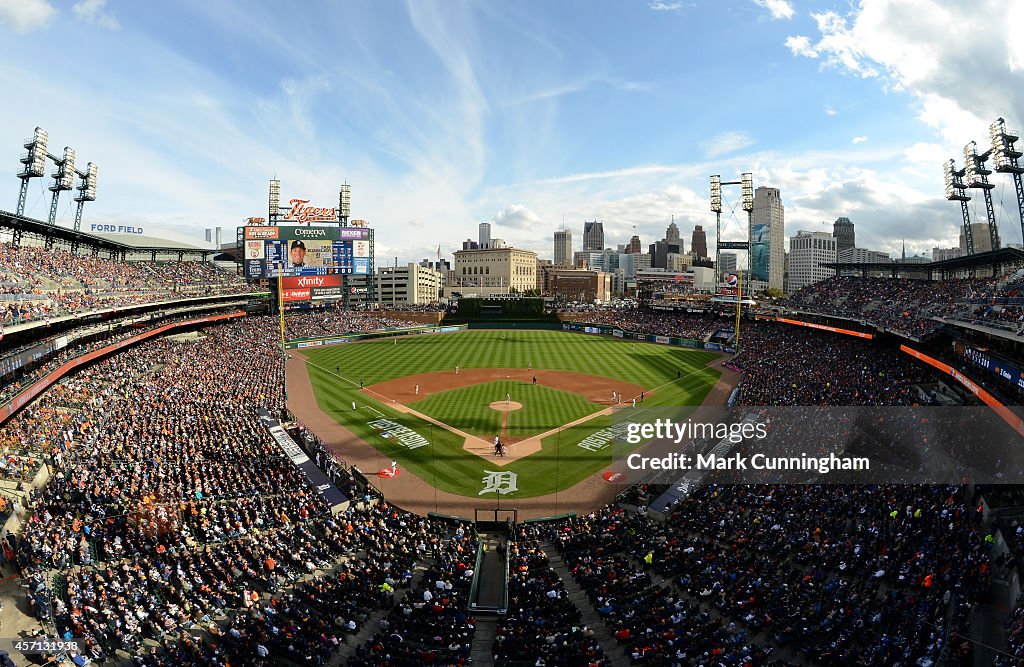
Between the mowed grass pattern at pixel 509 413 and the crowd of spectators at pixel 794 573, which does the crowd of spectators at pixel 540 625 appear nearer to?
the crowd of spectators at pixel 794 573

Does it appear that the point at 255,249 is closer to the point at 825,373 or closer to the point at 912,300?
the point at 825,373

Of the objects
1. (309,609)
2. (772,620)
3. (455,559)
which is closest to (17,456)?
(309,609)

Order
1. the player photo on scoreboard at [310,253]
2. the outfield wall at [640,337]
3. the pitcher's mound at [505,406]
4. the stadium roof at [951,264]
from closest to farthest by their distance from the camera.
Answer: the pitcher's mound at [505,406] < the stadium roof at [951,264] < the outfield wall at [640,337] < the player photo on scoreboard at [310,253]

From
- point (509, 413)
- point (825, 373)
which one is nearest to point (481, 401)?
point (509, 413)

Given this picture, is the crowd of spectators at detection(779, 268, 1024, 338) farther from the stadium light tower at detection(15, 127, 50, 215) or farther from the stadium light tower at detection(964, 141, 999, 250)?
the stadium light tower at detection(15, 127, 50, 215)

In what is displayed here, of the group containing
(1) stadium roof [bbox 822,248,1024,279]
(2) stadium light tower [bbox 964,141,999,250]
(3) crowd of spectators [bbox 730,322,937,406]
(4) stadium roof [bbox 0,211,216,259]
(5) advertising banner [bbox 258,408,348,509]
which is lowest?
(5) advertising banner [bbox 258,408,348,509]

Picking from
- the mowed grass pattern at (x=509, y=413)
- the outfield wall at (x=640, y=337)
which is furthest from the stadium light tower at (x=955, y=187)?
the mowed grass pattern at (x=509, y=413)

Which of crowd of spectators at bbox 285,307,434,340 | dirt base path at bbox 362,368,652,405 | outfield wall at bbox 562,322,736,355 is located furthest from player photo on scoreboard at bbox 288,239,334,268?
outfield wall at bbox 562,322,736,355
